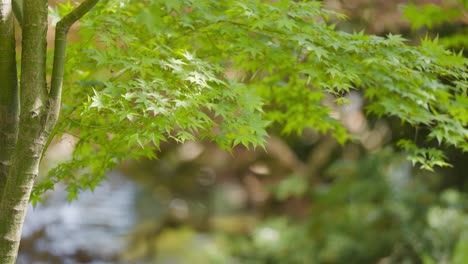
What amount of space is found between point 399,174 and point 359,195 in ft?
2.89

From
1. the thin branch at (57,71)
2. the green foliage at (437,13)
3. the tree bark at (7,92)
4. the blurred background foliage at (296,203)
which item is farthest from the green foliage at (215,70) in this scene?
the blurred background foliage at (296,203)

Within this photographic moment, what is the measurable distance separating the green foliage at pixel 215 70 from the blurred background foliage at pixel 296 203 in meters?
1.51

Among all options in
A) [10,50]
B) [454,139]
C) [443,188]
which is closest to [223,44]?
[10,50]

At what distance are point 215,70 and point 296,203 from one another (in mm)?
4269

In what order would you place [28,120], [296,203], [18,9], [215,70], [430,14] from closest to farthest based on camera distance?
[28,120], [18,9], [215,70], [430,14], [296,203]

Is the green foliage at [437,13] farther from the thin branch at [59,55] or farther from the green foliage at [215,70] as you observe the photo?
the thin branch at [59,55]

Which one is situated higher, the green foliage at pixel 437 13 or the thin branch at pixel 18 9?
the thin branch at pixel 18 9

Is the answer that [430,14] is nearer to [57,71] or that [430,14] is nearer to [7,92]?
[57,71]

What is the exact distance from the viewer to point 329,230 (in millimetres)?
5453

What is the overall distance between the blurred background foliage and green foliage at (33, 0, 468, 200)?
151cm

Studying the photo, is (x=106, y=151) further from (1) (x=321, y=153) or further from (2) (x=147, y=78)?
(1) (x=321, y=153)

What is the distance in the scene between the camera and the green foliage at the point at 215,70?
1853 millimetres

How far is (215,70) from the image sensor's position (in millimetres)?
2109

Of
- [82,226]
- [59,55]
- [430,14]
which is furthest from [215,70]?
[82,226]
